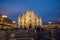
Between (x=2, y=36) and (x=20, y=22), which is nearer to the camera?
(x=2, y=36)

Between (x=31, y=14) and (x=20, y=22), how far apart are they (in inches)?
521

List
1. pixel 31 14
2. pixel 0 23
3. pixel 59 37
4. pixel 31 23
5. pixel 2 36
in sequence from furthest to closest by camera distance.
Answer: pixel 31 14, pixel 31 23, pixel 0 23, pixel 2 36, pixel 59 37

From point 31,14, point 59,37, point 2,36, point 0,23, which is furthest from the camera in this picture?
point 31,14

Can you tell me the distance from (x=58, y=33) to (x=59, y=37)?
0.14m

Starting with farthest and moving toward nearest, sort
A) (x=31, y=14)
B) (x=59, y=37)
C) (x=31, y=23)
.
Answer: (x=31, y=14) → (x=31, y=23) → (x=59, y=37)

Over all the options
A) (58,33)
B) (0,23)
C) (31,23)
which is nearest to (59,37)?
(58,33)

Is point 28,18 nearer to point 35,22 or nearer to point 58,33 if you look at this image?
point 35,22

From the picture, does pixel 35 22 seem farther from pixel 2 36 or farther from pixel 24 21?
pixel 2 36

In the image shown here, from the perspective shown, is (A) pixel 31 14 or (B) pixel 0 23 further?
(A) pixel 31 14

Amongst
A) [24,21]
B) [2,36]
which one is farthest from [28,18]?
[2,36]

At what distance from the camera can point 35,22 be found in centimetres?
13062

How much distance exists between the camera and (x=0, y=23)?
7231 centimetres

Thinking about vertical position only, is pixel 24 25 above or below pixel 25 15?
below

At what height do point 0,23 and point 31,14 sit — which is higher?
point 31,14
